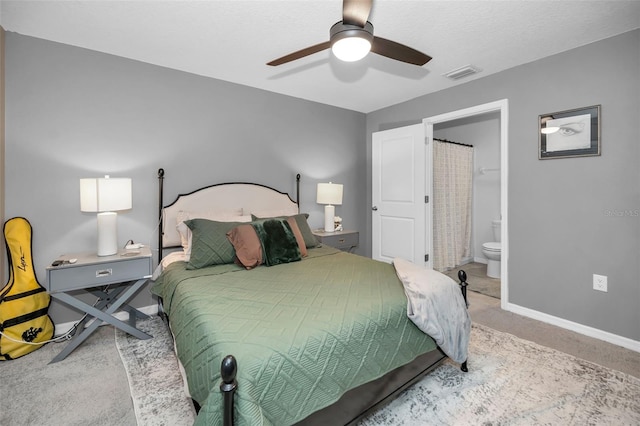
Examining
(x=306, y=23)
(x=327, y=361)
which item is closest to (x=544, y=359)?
(x=327, y=361)

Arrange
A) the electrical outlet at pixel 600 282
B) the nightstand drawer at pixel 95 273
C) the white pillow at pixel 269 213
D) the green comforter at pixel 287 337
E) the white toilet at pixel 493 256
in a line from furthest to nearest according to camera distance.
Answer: the white toilet at pixel 493 256
the white pillow at pixel 269 213
the electrical outlet at pixel 600 282
the nightstand drawer at pixel 95 273
the green comforter at pixel 287 337

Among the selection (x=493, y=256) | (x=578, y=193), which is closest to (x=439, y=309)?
(x=578, y=193)

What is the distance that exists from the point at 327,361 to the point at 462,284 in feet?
4.07

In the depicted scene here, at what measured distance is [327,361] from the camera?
1.33m

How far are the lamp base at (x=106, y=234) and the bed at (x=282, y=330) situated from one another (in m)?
0.44

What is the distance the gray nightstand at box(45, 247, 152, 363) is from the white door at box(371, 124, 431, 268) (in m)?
3.01

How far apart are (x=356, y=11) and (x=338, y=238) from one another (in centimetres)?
265

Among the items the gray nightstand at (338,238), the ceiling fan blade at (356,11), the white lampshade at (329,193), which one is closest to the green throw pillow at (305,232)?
the gray nightstand at (338,238)

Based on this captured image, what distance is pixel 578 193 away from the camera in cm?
267

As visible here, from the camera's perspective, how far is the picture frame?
8.39 ft

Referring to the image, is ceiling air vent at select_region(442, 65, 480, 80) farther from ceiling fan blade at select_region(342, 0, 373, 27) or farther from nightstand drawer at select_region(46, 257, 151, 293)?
nightstand drawer at select_region(46, 257, 151, 293)

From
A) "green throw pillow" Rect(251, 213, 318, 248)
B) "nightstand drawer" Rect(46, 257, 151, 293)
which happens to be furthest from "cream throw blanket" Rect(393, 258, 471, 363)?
"nightstand drawer" Rect(46, 257, 151, 293)

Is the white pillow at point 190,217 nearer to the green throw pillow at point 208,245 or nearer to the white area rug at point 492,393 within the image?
the green throw pillow at point 208,245

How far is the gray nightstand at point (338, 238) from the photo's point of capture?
12.2 ft
